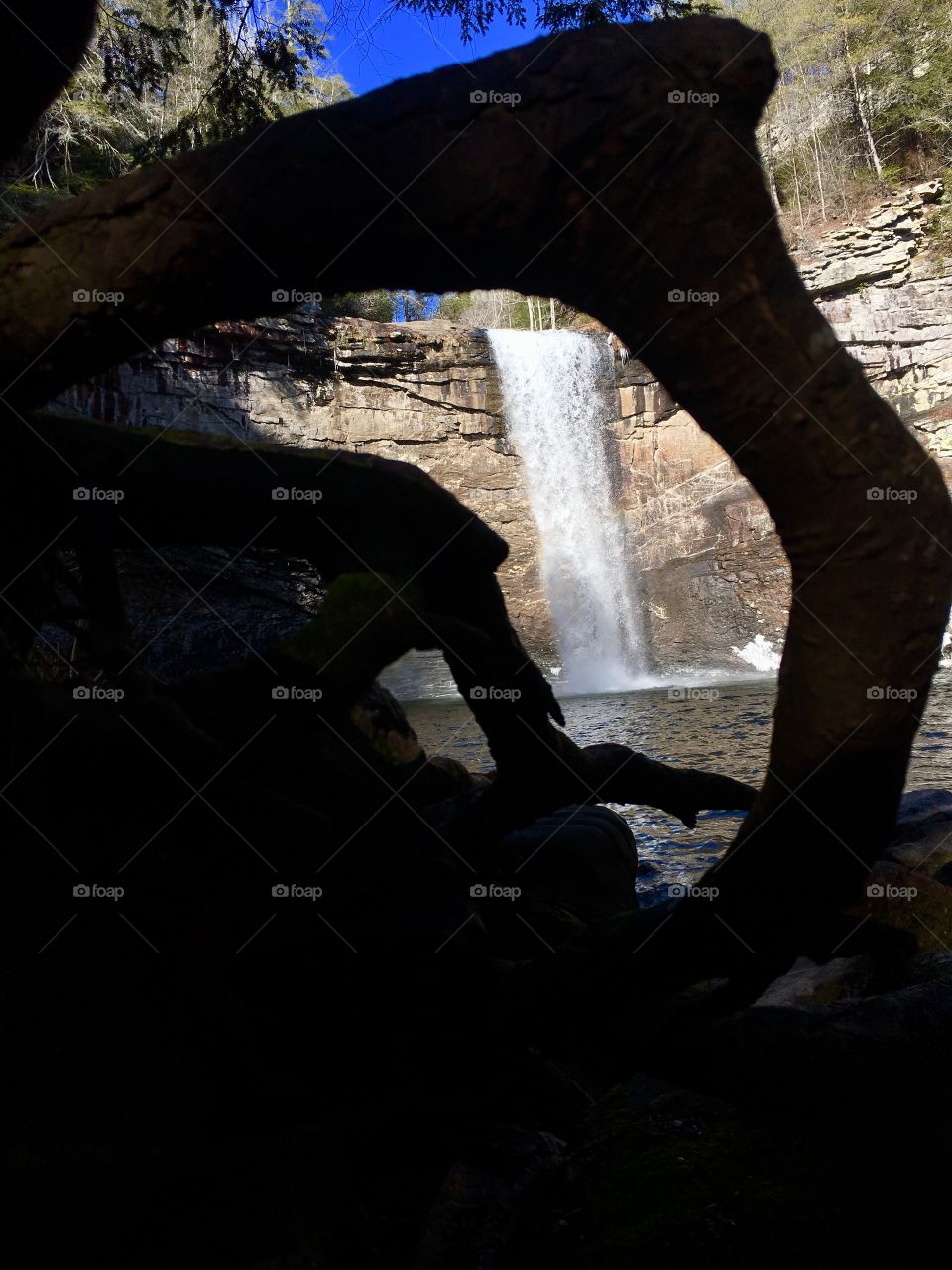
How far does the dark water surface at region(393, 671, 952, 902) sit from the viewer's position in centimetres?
794

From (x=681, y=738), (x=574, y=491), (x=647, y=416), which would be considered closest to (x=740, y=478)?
(x=647, y=416)

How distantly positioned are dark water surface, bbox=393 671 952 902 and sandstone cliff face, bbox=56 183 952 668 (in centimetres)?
410

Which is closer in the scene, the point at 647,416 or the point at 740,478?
the point at 740,478

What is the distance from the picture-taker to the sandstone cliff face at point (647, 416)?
2731 cm

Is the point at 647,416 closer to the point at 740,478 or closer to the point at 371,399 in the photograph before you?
the point at 740,478

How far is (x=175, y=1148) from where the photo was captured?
2393 mm

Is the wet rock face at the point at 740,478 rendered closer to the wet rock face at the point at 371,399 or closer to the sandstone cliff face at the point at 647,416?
the sandstone cliff face at the point at 647,416

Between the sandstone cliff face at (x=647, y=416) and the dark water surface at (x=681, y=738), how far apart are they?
410 cm

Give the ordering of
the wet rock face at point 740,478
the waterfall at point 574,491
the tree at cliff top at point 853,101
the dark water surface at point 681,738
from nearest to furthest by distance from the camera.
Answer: the dark water surface at point 681,738 → the wet rock face at point 740,478 → the waterfall at point 574,491 → the tree at cliff top at point 853,101

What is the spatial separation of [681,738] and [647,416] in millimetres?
18240

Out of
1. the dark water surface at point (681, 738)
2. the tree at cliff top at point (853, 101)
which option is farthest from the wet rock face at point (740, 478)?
the dark water surface at point (681, 738)

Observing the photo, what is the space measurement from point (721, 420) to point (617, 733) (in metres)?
13.0

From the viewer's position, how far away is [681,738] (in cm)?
1370

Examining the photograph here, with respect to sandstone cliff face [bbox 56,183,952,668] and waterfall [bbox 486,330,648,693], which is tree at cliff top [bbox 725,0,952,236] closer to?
sandstone cliff face [bbox 56,183,952,668]
